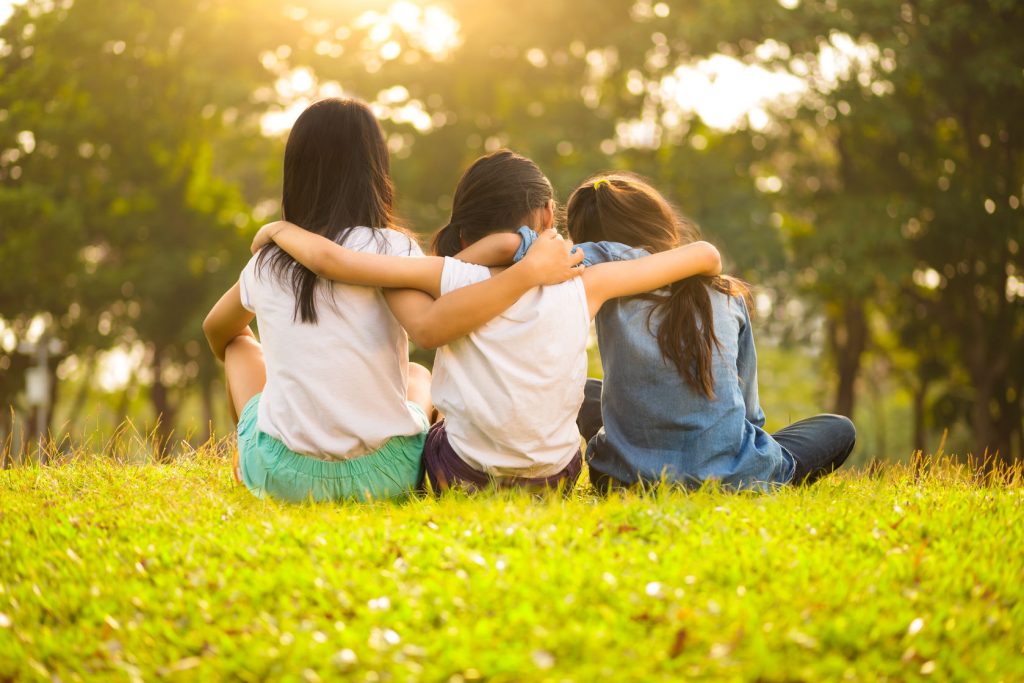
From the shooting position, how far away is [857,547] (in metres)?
3.64

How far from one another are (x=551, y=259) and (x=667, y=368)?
2.48ft

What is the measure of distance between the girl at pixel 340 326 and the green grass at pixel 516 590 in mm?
224

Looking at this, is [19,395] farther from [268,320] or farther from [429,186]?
[268,320]

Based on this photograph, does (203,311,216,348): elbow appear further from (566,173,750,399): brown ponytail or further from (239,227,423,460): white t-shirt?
(566,173,750,399): brown ponytail

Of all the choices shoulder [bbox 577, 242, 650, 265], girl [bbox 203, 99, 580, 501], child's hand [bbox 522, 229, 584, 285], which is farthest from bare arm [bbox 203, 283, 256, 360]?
shoulder [bbox 577, 242, 650, 265]

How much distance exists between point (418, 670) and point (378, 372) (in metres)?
1.63

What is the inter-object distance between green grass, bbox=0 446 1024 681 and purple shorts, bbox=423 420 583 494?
97 mm

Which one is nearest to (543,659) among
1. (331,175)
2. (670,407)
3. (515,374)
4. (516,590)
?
(516,590)

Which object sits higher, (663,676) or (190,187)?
(663,676)

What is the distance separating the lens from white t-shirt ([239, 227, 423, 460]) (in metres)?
4.02

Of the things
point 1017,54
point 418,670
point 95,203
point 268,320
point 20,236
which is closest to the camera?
point 418,670

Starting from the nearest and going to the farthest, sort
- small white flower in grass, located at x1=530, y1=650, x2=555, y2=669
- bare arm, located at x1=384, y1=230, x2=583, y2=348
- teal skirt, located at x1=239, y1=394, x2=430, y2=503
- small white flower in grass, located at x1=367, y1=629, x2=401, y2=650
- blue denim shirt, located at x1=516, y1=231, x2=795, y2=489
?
small white flower in grass, located at x1=530, y1=650, x2=555, y2=669 → small white flower in grass, located at x1=367, y1=629, x2=401, y2=650 → bare arm, located at x1=384, y1=230, x2=583, y2=348 → teal skirt, located at x1=239, y1=394, x2=430, y2=503 → blue denim shirt, located at x1=516, y1=231, x2=795, y2=489

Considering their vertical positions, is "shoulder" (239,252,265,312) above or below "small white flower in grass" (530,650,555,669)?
above

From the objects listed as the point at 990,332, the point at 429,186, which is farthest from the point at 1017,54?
the point at 429,186
